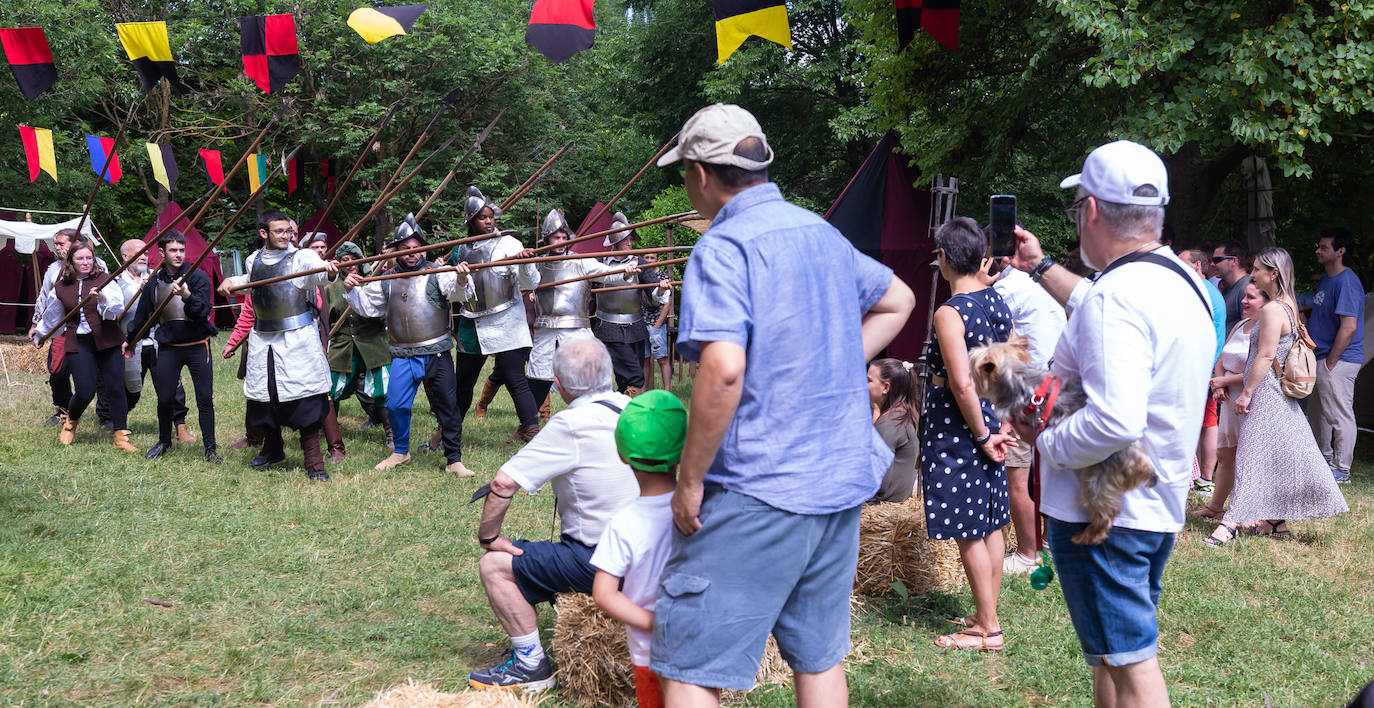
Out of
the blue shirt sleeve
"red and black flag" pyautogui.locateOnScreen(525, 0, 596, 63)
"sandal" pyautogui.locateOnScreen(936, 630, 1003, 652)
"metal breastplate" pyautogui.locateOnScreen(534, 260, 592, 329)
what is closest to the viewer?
the blue shirt sleeve

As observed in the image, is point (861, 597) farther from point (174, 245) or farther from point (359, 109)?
point (359, 109)

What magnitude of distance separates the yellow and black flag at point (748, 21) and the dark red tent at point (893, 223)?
8.51 ft

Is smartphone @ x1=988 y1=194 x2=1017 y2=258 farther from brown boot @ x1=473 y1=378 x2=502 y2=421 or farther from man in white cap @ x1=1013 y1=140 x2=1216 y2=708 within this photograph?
brown boot @ x1=473 y1=378 x2=502 y2=421

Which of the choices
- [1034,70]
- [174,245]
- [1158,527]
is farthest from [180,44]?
[1158,527]

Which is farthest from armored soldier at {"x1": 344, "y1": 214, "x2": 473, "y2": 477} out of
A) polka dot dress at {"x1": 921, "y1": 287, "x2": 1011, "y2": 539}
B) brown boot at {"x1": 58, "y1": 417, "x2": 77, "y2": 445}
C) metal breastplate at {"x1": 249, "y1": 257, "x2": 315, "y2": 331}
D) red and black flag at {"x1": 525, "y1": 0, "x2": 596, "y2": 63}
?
polka dot dress at {"x1": 921, "y1": 287, "x2": 1011, "y2": 539}

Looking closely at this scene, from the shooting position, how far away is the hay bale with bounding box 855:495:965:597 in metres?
4.27

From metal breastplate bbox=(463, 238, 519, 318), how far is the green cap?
502 centimetres

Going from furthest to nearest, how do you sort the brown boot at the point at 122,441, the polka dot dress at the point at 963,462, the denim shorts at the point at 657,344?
the denim shorts at the point at 657,344 → the brown boot at the point at 122,441 → the polka dot dress at the point at 963,462

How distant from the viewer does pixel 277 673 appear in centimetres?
349

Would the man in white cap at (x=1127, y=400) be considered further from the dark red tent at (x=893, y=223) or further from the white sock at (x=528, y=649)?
the dark red tent at (x=893, y=223)

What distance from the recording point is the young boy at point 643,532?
2346 mm

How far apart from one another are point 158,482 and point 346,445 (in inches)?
63.7

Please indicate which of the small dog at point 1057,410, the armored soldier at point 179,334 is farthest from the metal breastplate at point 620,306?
the small dog at point 1057,410

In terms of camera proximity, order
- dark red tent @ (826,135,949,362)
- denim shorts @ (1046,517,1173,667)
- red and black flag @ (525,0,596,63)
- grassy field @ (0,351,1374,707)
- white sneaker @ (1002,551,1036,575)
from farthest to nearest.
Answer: dark red tent @ (826,135,949,362), red and black flag @ (525,0,596,63), white sneaker @ (1002,551,1036,575), grassy field @ (0,351,1374,707), denim shorts @ (1046,517,1173,667)
